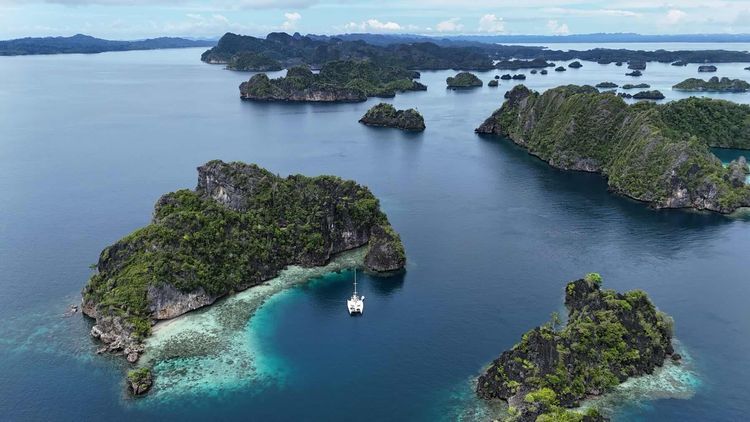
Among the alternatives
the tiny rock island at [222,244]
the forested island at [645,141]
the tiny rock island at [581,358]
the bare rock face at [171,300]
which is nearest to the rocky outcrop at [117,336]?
the tiny rock island at [222,244]

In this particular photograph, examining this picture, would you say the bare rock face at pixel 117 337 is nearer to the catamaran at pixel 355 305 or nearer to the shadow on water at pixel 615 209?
the catamaran at pixel 355 305

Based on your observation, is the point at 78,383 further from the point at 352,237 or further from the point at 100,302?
the point at 352,237

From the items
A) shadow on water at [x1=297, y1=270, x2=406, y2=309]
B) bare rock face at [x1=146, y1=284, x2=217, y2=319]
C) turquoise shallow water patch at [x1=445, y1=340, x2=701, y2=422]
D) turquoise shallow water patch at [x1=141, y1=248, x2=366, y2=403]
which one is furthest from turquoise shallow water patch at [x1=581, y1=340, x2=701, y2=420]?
bare rock face at [x1=146, y1=284, x2=217, y2=319]

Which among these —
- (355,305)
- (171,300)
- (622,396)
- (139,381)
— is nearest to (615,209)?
(622,396)

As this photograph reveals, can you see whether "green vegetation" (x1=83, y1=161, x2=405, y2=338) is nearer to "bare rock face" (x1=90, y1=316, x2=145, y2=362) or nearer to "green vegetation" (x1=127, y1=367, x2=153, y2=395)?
"bare rock face" (x1=90, y1=316, x2=145, y2=362)

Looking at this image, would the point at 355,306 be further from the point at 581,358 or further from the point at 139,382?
the point at 581,358

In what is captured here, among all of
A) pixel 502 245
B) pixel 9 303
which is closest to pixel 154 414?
pixel 9 303
